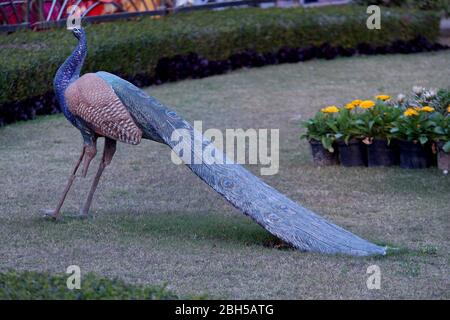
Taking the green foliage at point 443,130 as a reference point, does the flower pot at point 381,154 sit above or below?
below

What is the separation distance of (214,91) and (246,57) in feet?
5.78

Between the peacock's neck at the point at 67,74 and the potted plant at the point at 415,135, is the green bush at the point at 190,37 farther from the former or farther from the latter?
the potted plant at the point at 415,135

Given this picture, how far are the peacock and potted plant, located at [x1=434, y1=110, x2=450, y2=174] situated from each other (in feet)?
8.12

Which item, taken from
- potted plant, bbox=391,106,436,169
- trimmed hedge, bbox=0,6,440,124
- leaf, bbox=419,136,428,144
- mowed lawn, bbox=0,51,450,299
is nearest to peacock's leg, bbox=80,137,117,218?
mowed lawn, bbox=0,51,450,299

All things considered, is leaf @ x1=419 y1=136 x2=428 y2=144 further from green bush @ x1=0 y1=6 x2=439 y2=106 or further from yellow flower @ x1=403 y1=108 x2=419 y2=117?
green bush @ x1=0 y1=6 x2=439 y2=106

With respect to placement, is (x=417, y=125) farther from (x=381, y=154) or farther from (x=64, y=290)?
(x=64, y=290)

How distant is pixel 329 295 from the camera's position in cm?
557

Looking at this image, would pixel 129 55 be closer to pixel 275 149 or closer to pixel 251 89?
pixel 251 89

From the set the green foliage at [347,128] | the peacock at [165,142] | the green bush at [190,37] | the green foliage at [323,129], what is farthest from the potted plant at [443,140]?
the green bush at [190,37]

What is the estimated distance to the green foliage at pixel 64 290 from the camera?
15.0ft

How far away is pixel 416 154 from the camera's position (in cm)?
888

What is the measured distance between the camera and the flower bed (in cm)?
870

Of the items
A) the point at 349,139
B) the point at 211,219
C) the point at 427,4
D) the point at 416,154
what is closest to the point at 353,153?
the point at 349,139
